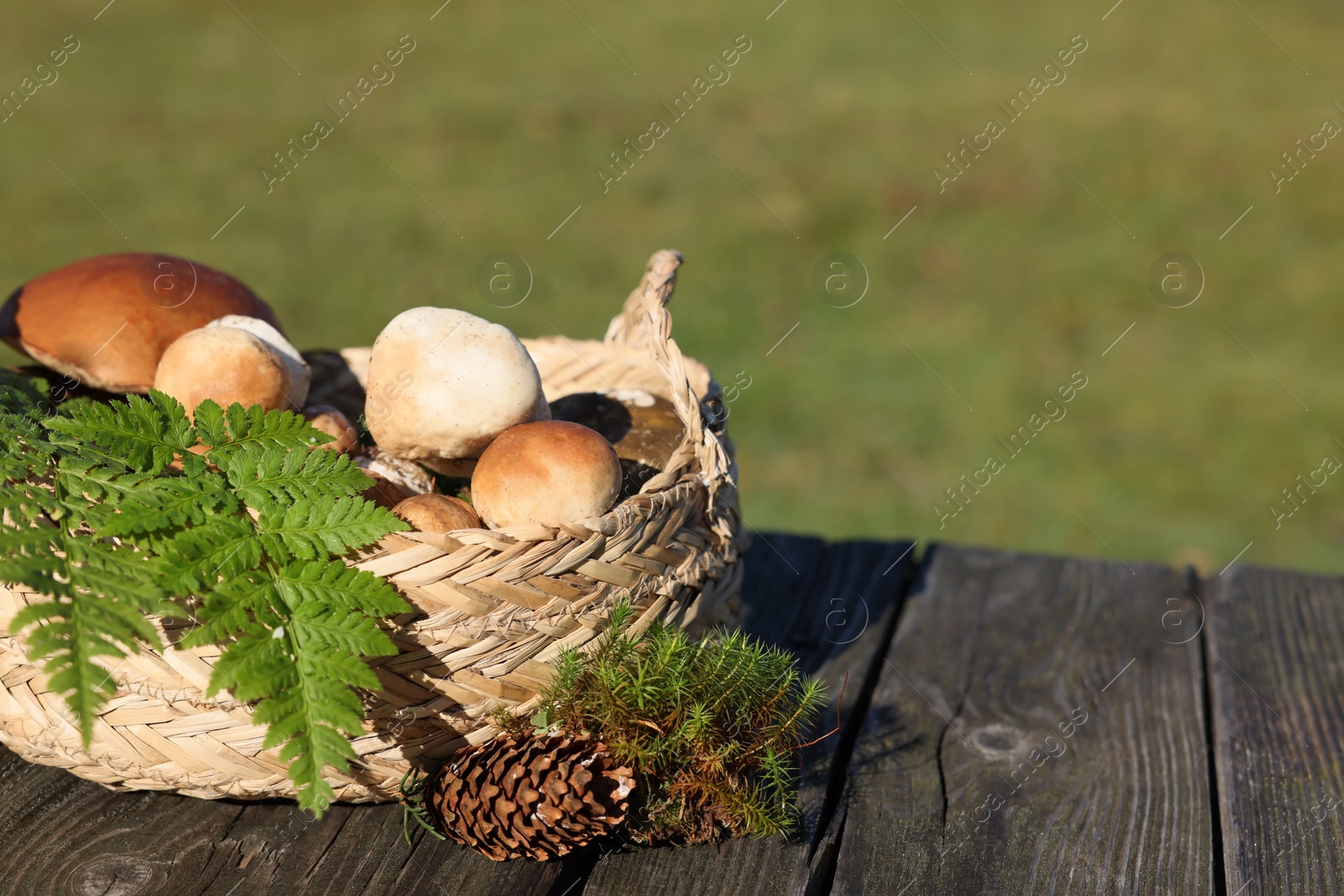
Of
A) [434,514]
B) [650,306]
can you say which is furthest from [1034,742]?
[434,514]

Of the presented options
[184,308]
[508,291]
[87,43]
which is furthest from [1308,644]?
[87,43]

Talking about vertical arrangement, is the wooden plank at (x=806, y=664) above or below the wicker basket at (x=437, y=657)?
below

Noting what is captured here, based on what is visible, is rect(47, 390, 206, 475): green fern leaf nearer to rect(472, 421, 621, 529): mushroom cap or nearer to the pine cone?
rect(472, 421, 621, 529): mushroom cap

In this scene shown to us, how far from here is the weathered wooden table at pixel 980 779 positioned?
149cm

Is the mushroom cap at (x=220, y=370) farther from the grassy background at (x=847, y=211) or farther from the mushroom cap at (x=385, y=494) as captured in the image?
the grassy background at (x=847, y=211)

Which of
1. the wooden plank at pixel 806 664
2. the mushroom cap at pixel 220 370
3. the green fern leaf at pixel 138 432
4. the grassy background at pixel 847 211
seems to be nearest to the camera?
the green fern leaf at pixel 138 432

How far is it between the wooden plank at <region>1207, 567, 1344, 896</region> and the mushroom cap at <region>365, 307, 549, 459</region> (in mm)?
1351

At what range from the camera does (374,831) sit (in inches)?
61.1

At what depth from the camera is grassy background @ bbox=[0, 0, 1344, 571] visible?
5.06 metres

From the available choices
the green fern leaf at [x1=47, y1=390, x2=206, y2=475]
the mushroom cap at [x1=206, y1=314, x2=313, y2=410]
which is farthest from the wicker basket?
the mushroom cap at [x1=206, y1=314, x2=313, y2=410]

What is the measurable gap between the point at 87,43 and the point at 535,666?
1006cm

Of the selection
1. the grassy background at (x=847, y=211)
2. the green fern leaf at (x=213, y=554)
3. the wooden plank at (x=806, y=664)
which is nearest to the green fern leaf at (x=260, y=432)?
the green fern leaf at (x=213, y=554)

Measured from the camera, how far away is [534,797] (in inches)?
55.3

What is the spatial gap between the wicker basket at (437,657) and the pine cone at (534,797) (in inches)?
3.6
